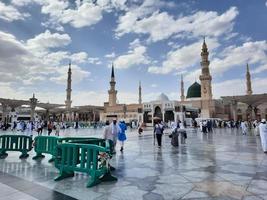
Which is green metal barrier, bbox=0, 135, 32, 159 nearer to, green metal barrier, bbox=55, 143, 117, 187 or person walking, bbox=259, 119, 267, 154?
green metal barrier, bbox=55, 143, 117, 187

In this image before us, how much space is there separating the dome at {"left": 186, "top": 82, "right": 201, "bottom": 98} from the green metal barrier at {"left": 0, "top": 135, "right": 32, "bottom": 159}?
5720cm

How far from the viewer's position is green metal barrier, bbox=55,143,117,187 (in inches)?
186

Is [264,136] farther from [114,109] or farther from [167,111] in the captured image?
[114,109]

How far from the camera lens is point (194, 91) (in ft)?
206

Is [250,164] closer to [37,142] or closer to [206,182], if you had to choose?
[206,182]

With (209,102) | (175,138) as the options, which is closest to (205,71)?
(209,102)

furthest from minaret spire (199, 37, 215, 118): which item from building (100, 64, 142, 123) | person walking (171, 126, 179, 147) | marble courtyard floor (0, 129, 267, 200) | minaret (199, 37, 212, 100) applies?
marble courtyard floor (0, 129, 267, 200)

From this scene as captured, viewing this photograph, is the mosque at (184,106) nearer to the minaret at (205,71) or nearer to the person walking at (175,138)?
the minaret at (205,71)

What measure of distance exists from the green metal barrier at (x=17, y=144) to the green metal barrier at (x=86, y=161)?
3.05 meters

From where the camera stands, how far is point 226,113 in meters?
64.4

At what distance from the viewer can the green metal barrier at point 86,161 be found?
472 centimetres

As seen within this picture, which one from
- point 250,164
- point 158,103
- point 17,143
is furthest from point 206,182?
point 158,103

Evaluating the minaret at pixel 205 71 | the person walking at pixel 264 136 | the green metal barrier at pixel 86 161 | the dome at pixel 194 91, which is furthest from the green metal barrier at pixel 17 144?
the dome at pixel 194 91

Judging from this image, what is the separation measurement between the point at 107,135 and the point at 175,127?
4.18 m
